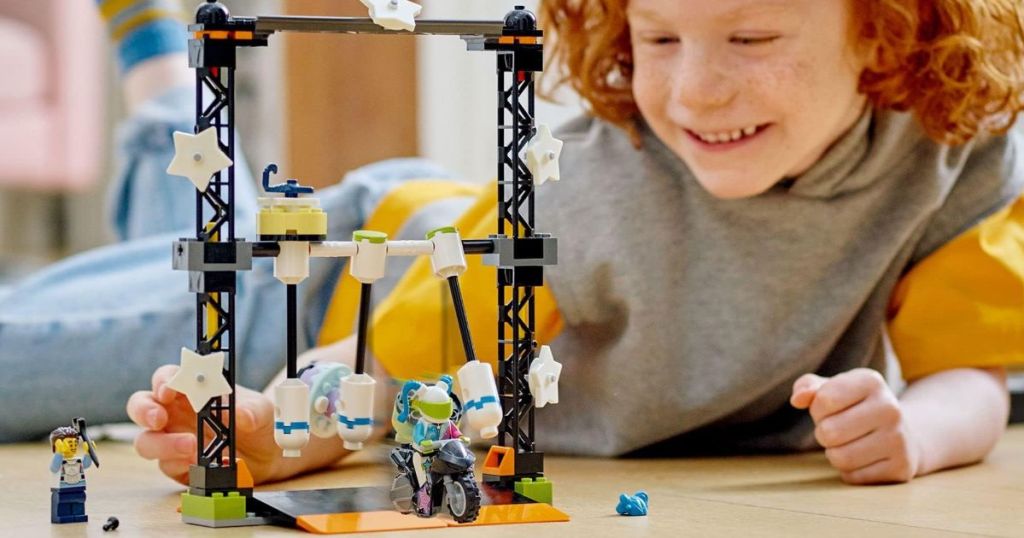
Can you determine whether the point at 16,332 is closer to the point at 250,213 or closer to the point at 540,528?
the point at 250,213

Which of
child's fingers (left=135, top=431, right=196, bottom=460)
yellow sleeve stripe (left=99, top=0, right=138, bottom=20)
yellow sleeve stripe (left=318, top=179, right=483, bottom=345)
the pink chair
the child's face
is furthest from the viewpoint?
the pink chair

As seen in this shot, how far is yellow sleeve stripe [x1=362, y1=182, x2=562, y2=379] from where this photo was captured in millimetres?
1116

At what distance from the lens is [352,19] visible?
2.64 feet

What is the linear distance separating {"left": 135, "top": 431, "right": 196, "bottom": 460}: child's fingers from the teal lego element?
206 millimetres

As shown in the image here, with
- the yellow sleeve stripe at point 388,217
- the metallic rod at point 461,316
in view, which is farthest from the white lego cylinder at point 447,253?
the yellow sleeve stripe at point 388,217

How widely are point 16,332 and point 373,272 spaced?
60 cm

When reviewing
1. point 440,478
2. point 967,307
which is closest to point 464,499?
point 440,478

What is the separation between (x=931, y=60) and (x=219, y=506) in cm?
63

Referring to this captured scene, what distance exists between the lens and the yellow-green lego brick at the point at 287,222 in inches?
31.1

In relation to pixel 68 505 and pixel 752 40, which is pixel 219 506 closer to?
pixel 68 505

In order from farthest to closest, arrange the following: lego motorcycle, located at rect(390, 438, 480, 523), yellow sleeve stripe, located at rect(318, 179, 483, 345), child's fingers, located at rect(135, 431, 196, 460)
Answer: yellow sleeve stripe, located at rect(318, 179, 483, 345) → child's fingers, located at rect(135, 431, 196, 460) → lego motorcycle, located at rect(390, 438, 480, 523)

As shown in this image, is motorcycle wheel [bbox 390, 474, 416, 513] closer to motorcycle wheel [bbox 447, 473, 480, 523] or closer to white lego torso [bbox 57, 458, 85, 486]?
motorcycle wheel [bbox 447, 473, 480, 523]

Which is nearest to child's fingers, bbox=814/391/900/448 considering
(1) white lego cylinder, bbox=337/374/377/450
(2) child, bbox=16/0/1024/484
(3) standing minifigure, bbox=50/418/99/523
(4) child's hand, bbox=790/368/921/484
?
(4) child's hand, bbox=790/368/921/484

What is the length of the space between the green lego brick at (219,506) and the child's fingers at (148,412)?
0.14 meters
